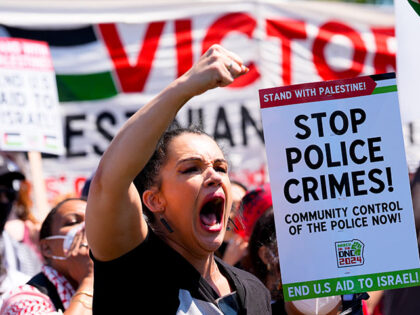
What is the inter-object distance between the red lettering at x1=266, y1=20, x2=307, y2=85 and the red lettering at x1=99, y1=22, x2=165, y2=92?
1002mm

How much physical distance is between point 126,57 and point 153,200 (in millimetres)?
4527

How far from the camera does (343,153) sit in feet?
8.25

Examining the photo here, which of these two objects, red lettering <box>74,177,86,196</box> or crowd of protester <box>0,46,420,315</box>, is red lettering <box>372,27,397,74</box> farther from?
crowd of protester <box>0,46,420,315</box>

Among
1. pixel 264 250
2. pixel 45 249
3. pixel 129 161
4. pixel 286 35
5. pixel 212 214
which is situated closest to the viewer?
pixel 129 161

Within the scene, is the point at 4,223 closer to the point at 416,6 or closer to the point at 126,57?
the point at 416,6

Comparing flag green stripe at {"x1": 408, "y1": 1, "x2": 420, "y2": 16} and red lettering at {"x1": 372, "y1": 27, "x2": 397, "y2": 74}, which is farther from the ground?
red lettering at {"x1": 372, "y1": 27, "x2": 397, "y2": 74}

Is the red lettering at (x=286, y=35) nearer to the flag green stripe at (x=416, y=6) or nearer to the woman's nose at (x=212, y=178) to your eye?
the flag green stripe at (x=416, y=6)

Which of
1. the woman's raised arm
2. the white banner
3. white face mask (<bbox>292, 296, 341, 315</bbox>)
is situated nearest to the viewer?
the woman's raised arm

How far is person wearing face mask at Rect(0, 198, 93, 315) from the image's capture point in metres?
3.09

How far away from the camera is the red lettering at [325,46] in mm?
6934

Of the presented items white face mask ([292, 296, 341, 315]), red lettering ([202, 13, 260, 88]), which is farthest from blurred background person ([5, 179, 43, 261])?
red lettering ([202, 13, 260, 88])

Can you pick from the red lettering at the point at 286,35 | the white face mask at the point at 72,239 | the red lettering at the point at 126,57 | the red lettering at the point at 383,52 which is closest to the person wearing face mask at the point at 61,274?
the white face mask at the point at 72,239

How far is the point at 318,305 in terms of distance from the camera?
2834 mm

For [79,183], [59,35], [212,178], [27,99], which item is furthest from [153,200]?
[59,35]
